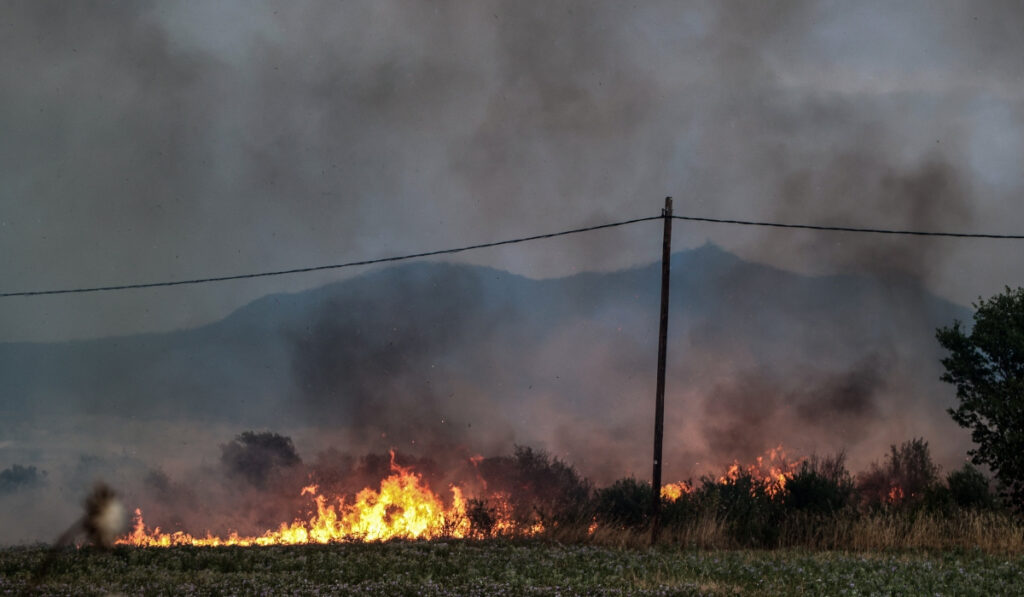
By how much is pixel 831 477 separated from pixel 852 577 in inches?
529

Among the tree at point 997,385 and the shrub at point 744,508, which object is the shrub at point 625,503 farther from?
the tree at point 997,385

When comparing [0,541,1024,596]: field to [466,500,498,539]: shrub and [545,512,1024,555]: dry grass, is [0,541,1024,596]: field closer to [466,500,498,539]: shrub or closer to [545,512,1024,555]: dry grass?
[545,512,1024,555]: dry grass

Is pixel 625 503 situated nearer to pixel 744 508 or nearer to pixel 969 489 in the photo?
pixel 744 508

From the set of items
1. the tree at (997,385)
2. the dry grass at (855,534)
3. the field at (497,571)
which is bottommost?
the field at (497,571)

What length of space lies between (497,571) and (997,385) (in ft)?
60.8

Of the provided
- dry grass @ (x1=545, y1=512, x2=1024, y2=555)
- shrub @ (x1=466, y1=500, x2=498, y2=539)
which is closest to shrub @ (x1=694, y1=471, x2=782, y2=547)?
dry grass @ (x1=545, y1=512, x2=1024, y2=555)

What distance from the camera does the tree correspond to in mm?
26094

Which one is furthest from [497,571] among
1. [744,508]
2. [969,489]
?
[969,489]

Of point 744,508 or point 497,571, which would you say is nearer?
point 497,571

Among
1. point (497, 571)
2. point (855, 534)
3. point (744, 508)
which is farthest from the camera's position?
point (744, 508)

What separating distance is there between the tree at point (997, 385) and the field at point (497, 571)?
21.3 feet

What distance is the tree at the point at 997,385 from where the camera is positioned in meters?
26.1

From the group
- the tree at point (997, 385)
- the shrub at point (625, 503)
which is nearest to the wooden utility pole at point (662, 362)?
the shrub at point (625, 503)

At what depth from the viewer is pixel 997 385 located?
26.8m
